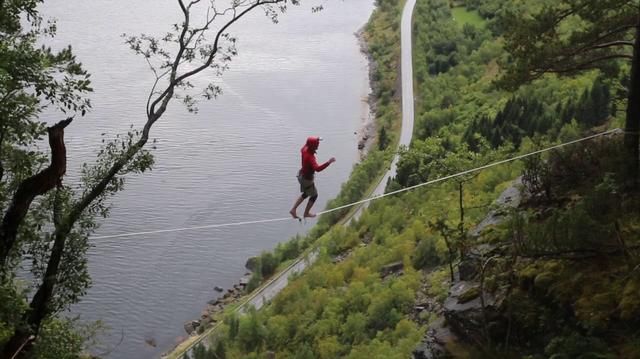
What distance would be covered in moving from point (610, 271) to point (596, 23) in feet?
11.4

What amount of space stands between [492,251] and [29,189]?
4822 millimetres

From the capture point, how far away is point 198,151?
28828 mm

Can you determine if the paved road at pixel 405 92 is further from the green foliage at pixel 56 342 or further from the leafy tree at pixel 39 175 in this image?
the green foliage at pixel 56 342

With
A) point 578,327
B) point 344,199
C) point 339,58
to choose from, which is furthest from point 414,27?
point 578,327

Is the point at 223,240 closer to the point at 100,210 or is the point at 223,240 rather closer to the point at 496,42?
the point at 100,210

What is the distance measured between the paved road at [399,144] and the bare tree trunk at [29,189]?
Answer: 12787 millimetres

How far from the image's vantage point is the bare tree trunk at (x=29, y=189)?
625cm

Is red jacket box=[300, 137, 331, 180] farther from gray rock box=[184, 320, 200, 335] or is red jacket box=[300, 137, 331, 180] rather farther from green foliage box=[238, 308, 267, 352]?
gray rock box=[184, 320, 200, 335]

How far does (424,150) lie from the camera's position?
14.4m

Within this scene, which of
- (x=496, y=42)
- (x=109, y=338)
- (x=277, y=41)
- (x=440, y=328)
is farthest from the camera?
(x=277, y=41)

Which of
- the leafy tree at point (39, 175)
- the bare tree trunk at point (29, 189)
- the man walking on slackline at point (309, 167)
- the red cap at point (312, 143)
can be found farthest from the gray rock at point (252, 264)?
the bare tree trunk at point (29, 189)

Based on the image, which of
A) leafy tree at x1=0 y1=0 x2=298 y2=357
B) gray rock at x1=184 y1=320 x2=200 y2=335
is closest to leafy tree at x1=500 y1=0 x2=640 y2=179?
leafy tree at x1=0 y1=0 x2=298 y2=357

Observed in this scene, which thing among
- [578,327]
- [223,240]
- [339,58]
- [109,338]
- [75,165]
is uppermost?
[339,58]

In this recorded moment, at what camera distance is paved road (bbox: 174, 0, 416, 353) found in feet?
68.4
